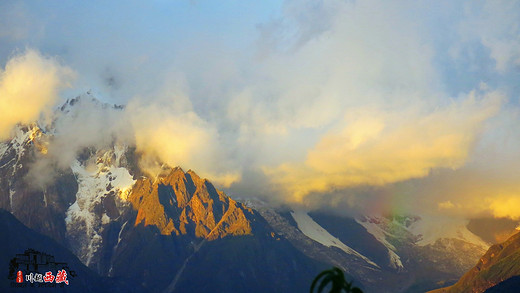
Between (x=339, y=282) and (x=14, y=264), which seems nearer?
(x=339, y=282)

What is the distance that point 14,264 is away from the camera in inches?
7323

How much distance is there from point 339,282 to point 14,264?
127 metres

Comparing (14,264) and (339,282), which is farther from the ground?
(14,264)

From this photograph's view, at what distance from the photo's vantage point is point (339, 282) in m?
87.0
